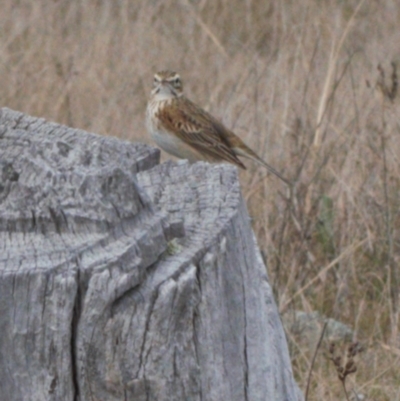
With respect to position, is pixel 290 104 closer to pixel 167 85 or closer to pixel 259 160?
pixel 167 85

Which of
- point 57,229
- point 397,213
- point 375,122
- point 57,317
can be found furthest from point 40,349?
point 375,122

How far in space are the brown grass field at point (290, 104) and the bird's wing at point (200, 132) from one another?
0.76 ft

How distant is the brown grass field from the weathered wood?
1.90 meters

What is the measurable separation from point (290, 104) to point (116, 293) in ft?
16.6

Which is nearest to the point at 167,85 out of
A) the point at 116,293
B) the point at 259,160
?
the point at 259,160

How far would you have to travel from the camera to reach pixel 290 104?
23.1 ft

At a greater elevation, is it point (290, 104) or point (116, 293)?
point (290, 104)

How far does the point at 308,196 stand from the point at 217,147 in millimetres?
908

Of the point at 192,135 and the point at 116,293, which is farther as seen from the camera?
the point at 192,135

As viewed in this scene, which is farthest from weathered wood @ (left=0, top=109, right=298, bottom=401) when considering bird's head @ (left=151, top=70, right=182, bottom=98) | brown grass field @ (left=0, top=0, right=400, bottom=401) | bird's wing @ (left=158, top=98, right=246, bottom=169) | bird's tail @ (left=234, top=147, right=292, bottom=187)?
bird's head @ (left=151, top=70, right=182, bottom=98)

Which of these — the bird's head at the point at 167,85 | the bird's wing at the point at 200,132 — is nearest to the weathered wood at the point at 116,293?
the bird's wing at the point at 200,132

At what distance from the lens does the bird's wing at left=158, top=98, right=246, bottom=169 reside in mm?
6273

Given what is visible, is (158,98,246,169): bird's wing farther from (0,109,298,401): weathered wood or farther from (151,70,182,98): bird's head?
(0,109,298,401): weathered wood

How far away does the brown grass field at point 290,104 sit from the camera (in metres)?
5.08
